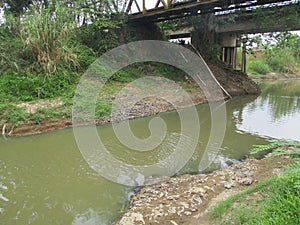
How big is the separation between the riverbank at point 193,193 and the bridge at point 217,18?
5139mm

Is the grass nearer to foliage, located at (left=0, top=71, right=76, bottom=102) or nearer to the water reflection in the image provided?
foliage, located at (left=0, top=71, right=76, bottom=102)

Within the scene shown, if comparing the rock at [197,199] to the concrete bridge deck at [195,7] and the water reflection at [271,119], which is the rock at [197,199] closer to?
the water reflection at [271,119]

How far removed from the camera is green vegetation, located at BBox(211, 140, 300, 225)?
6.03 feet

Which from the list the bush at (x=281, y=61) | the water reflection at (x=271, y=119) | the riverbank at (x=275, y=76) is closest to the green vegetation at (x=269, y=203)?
the water reflection at (x=271, y=119)

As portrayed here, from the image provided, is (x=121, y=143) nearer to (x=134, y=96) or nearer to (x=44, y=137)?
(x=44, y=137)

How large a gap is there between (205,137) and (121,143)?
1.84 m

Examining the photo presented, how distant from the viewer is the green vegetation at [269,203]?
1.84 metres

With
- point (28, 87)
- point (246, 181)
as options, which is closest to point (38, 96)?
point (28, 87)

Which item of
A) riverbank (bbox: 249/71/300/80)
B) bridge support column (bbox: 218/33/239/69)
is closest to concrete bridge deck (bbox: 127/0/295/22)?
bridge support column (bbox: 218/33/239/69)

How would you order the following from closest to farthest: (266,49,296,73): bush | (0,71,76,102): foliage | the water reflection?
1. the water reflection
2. (0,71,76,102): foliage
3. (266,49,296,73): bush

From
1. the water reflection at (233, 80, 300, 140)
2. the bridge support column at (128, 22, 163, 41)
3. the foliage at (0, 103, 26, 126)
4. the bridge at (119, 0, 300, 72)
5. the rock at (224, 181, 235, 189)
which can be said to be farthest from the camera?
the bridge support column at (128, 22, 163, 41)

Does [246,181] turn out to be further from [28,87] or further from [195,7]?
[195,7]

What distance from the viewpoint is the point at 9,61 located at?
6859mm

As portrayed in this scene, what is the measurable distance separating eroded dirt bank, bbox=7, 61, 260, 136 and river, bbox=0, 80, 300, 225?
27 cm
